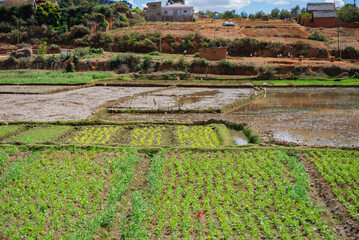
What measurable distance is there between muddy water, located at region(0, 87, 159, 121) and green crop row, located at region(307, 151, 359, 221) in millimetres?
14562

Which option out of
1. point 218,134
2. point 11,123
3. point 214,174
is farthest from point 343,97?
point 11,123

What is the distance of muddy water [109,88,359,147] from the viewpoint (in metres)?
17.2

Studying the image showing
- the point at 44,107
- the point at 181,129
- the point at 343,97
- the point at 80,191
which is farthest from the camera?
the point at 343,97

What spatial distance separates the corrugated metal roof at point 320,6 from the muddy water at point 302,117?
41242mm

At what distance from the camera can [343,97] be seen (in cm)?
3014

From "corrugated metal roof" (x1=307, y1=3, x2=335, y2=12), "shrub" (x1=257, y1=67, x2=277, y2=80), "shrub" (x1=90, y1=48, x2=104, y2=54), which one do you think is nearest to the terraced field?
"shrub" (x1=257, y1=67, x2=277, y2=80)

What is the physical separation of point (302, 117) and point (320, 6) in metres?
55.2

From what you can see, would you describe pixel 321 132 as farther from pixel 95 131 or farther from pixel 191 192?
pixel 95 131

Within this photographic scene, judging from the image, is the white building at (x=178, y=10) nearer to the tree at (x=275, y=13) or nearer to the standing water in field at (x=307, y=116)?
the tree at (x=275, y=13)

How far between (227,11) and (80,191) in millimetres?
100070

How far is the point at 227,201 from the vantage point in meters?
9.59

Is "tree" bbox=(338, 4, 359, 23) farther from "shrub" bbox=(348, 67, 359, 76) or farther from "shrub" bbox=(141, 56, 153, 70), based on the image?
"shrub" bbox=(141, 56, 153, 70)

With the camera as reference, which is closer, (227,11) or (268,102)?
(268,102)

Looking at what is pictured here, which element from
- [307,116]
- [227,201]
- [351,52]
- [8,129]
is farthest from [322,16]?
[227,201]
